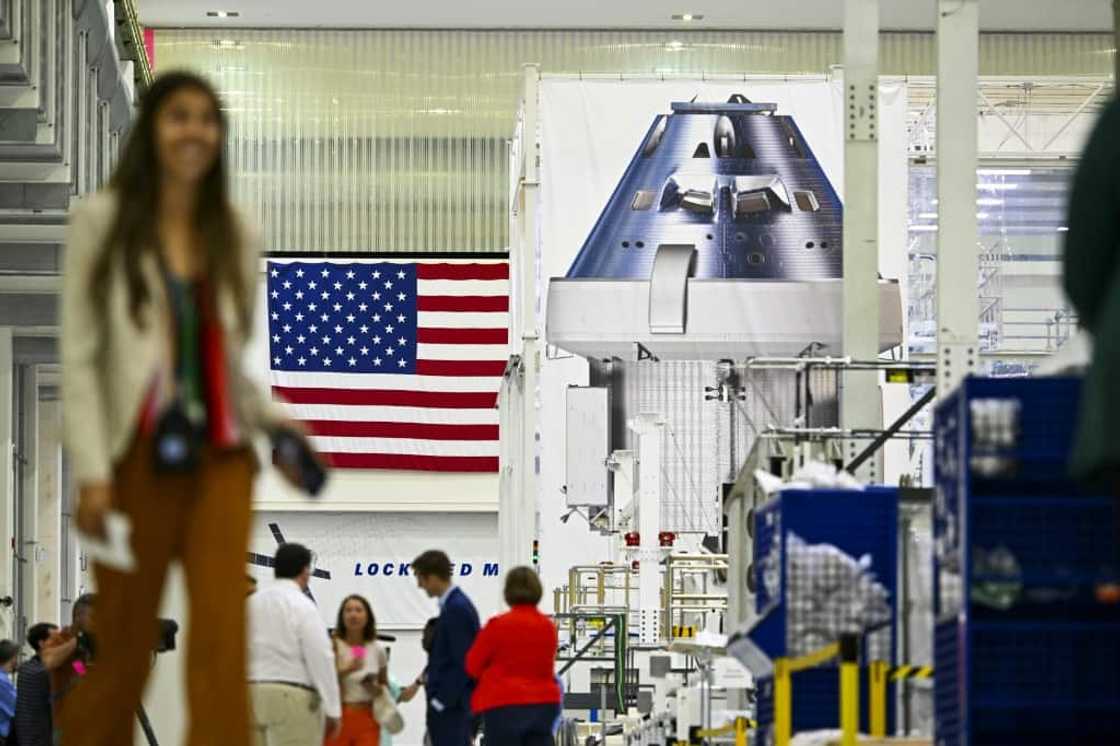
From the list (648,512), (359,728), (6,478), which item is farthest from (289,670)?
(6,478)

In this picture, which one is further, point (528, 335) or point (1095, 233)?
point (528, 335)

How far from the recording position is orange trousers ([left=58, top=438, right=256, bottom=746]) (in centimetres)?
390

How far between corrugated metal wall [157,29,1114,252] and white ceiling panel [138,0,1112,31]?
0.78ft

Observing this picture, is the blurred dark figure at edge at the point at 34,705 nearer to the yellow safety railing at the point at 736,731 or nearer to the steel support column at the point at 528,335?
the yellow safety railing at the point at 736,731

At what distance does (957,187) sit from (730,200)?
1055cm

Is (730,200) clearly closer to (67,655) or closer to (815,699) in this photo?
(67,655)

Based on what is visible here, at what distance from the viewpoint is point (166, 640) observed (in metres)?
11.6

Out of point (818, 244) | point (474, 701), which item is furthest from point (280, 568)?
point (818, 244)

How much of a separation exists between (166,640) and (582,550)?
10674 millimetres

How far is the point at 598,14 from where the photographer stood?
34.6 meters

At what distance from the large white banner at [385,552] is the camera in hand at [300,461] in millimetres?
28245

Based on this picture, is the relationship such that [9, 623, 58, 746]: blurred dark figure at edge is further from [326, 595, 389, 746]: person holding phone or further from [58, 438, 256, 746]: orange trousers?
[58, 438, 256, 746]: orange trousers

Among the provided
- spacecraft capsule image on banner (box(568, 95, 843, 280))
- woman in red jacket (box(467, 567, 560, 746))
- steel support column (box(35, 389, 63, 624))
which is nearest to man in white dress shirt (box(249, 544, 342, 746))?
woman in red jacket (box(467, 567, 560, 746))

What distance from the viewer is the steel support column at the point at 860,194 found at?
1134 cm
